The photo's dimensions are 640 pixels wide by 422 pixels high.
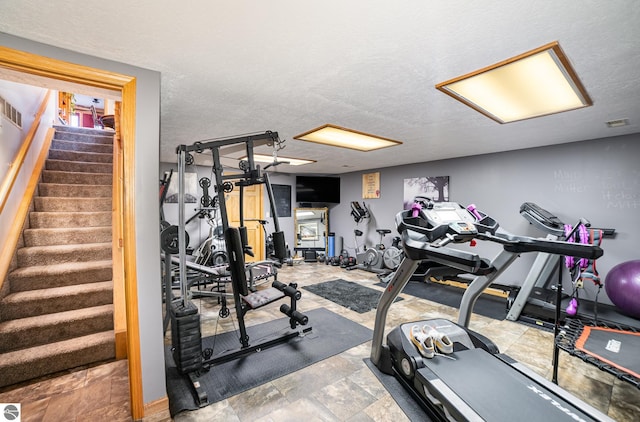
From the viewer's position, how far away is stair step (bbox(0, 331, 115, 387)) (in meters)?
2.13

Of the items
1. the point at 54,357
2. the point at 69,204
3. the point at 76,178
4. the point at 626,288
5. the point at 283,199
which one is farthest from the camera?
the point at 283,199

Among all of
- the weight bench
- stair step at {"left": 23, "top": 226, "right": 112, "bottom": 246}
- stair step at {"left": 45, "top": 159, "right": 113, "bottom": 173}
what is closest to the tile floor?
the weight bench

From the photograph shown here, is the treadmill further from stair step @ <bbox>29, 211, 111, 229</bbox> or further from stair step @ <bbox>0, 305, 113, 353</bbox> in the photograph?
stair step @ <bbox>29, 211, 111, 229</bbox>

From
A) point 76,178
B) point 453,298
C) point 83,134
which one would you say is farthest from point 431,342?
point 83,134

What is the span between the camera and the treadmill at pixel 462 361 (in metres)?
1.53

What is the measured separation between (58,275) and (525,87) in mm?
4550

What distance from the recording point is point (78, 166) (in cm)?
386

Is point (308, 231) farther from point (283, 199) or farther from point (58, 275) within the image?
A: point (58, 275)

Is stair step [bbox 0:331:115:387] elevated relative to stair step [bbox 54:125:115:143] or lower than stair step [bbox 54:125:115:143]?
lower

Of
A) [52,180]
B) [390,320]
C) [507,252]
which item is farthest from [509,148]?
[52,180]

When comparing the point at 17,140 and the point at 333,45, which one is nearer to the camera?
the point at 333,45

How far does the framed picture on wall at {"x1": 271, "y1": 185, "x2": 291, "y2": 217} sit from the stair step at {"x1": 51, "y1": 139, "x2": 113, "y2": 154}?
3.49 m

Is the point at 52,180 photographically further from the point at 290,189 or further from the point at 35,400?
the point at 290,189

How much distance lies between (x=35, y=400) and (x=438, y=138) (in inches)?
178
